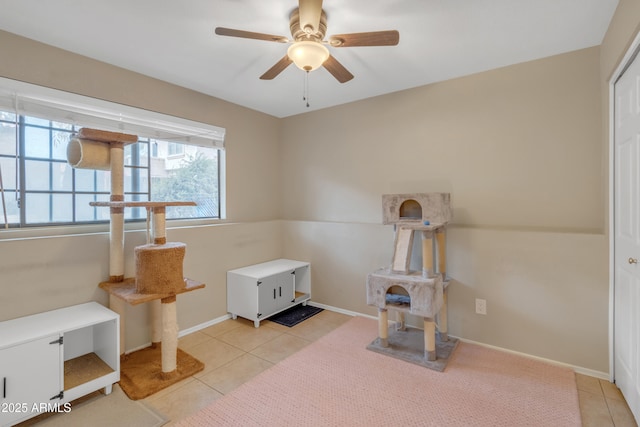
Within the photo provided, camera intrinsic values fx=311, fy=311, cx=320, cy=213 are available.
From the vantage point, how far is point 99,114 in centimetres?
242

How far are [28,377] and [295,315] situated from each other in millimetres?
2120

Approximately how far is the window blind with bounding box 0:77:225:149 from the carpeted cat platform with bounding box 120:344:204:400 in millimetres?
1822

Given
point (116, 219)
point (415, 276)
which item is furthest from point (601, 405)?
point (116, 219)

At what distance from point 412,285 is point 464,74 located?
6.21ft

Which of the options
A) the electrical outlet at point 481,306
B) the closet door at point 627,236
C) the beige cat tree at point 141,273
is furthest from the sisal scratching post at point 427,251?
the beige cat tree at point 141,273

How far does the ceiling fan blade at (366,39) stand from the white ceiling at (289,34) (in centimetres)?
25

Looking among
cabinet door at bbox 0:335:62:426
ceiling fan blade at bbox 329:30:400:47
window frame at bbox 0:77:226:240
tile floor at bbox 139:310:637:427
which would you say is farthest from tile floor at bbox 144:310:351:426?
ceiling fan blade at bbox 329:30:400:47

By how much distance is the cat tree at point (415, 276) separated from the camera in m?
2.29

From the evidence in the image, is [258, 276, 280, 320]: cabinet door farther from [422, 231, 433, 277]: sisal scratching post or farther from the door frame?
the door frame

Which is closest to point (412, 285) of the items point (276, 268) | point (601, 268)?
point (601, 268)

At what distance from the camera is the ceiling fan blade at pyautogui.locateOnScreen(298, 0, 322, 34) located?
59.2 inches

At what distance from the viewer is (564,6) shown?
5.88 ft

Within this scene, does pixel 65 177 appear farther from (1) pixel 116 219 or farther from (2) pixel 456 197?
(2) pixel 456 197

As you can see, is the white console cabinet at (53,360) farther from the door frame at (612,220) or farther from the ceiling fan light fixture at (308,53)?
the door frame at (612,220)
